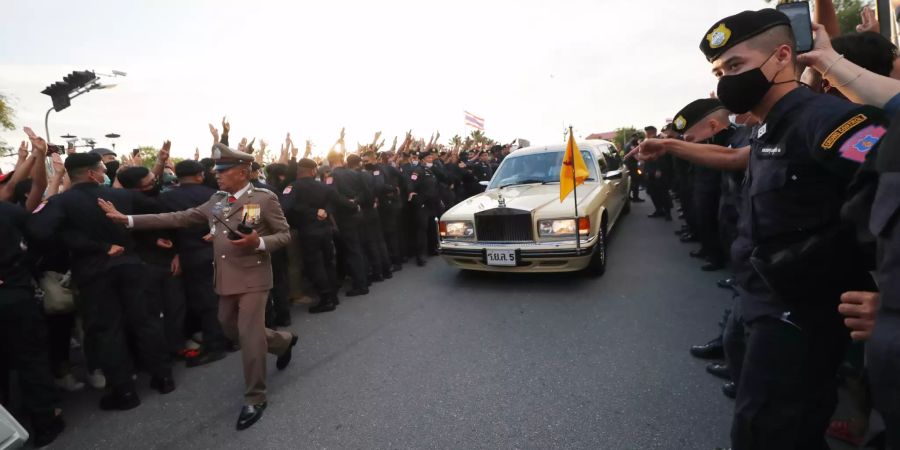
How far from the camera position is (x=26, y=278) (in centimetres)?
319

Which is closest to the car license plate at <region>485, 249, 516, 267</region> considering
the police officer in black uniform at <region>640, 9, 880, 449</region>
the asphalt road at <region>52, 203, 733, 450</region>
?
the asphalt road at <region>52, 203, 733, 450</region>

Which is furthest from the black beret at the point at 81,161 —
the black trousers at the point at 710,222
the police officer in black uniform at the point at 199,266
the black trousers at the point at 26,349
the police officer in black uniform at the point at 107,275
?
the black trousers at the point at 710,222

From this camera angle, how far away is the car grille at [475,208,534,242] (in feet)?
17.3

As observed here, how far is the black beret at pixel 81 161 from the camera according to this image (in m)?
3.50

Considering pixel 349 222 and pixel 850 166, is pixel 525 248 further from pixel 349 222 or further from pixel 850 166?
pixel 850 166

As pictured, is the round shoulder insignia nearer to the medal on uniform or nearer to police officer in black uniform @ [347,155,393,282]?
the medal on uniform

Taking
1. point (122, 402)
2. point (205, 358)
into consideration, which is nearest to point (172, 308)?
point (205, 358)

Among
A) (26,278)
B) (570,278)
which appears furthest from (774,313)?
(26,278)

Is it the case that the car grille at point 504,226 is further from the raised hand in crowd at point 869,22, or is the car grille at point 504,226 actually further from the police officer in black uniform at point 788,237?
the police officer in black uniform at point 788,237

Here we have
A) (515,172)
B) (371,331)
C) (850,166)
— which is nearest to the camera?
(850,166)

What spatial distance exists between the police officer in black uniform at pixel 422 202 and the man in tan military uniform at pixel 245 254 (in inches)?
167

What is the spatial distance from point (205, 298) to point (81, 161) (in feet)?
5.22

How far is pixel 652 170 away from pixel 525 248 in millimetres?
6039

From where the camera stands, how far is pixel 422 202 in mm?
7770
